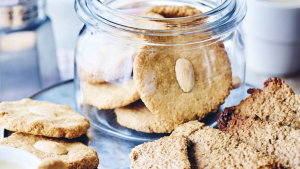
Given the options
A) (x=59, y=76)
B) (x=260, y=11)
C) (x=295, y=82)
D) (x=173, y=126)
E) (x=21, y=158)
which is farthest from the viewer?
(x=59, y=76)

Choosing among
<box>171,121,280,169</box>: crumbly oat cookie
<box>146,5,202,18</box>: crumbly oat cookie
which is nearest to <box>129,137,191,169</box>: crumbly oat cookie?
<box>171,121,280,169</box>: crumbly oat cookie

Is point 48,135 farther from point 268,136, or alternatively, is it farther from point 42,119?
point 268,136

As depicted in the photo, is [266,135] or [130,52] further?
[130,52]

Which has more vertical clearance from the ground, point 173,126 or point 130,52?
point 130,52

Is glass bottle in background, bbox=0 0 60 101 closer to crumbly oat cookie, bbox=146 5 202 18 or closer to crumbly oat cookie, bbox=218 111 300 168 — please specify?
crumbly oat cookie, bbox=146 5 202 18

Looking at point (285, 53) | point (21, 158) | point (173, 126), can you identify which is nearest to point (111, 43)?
point (173, 126)

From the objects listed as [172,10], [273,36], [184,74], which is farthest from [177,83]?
[273,36]

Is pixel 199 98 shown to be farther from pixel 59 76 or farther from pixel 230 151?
pixel 59 76

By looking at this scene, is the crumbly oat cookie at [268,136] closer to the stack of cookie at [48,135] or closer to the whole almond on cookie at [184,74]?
the whole almond on cookie at [184,74]
